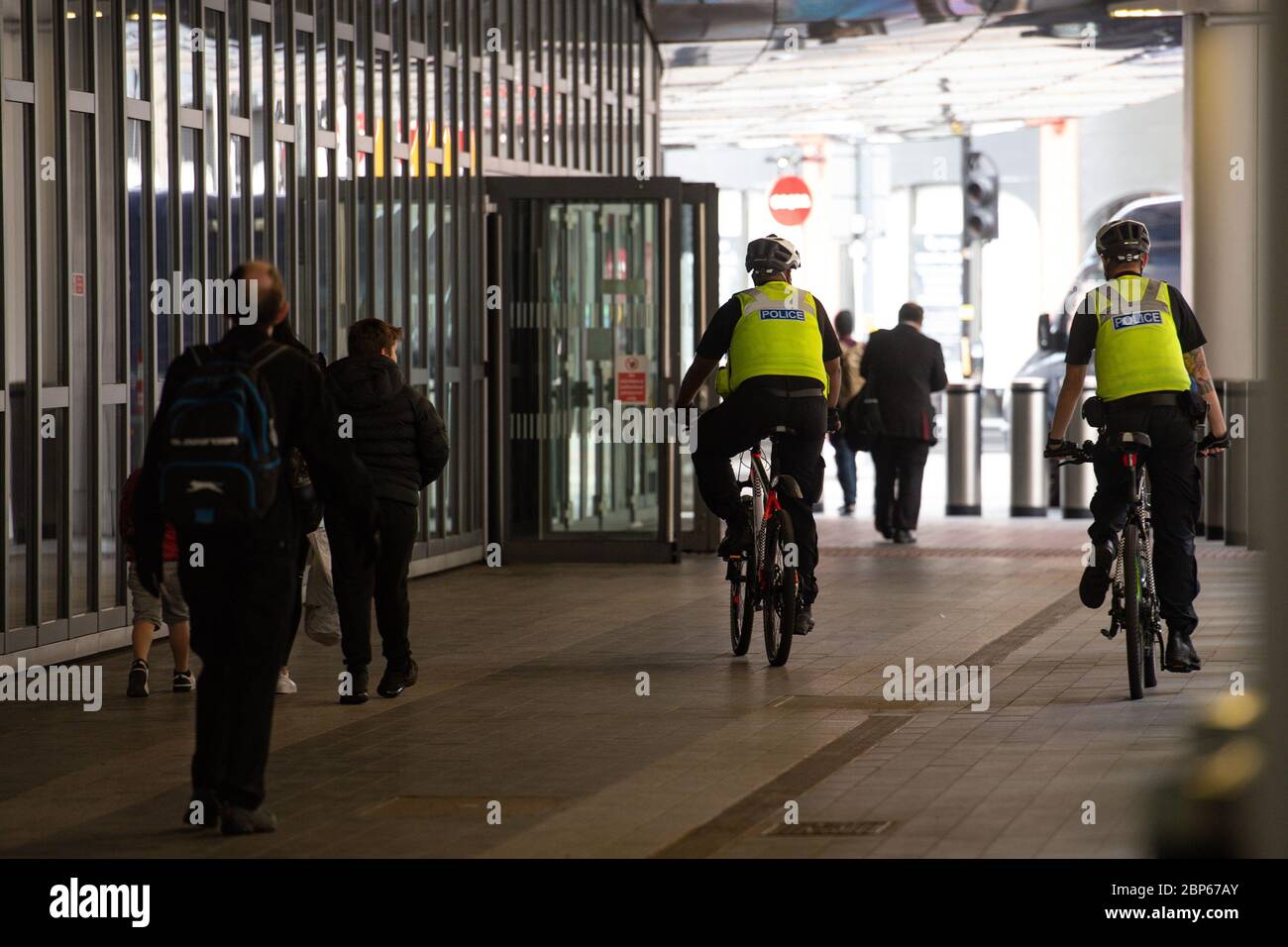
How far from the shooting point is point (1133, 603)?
880cm

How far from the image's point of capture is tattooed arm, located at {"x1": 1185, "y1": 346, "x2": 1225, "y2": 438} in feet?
30.0

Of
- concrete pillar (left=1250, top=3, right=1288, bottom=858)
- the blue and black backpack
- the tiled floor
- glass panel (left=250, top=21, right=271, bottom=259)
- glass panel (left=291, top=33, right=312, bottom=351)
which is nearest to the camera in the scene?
concrete pillar (left=1250, top=3, right=1288, bottom=858)

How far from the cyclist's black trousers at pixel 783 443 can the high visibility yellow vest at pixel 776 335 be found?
0.35 feet

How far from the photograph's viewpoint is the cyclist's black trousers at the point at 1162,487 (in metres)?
8.99

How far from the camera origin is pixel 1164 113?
37.8 meters

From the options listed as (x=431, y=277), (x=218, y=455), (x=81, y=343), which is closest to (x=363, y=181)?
(x=431, y=277)

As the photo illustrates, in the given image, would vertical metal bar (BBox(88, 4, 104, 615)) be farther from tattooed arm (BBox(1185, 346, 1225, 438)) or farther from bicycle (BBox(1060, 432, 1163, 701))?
tattooed arm (BBox(1185, 346, 1225, 438))

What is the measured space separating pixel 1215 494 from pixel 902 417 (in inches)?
97.2

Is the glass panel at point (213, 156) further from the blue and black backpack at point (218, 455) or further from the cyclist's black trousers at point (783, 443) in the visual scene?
the blue and black backpack at point (218, 455)

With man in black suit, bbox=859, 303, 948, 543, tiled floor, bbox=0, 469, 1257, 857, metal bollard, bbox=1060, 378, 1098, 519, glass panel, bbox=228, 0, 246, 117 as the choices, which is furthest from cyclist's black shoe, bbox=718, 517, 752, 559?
metal bollard, bbox=1060, 378, 1098, 519

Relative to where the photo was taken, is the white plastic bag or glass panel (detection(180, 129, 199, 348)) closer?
the white plastic bag

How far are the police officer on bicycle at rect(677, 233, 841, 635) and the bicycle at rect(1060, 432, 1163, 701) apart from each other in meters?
1.38

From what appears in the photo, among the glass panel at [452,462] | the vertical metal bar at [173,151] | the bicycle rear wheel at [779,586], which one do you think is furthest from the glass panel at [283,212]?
the bicycle rear wheel at [779,586]
